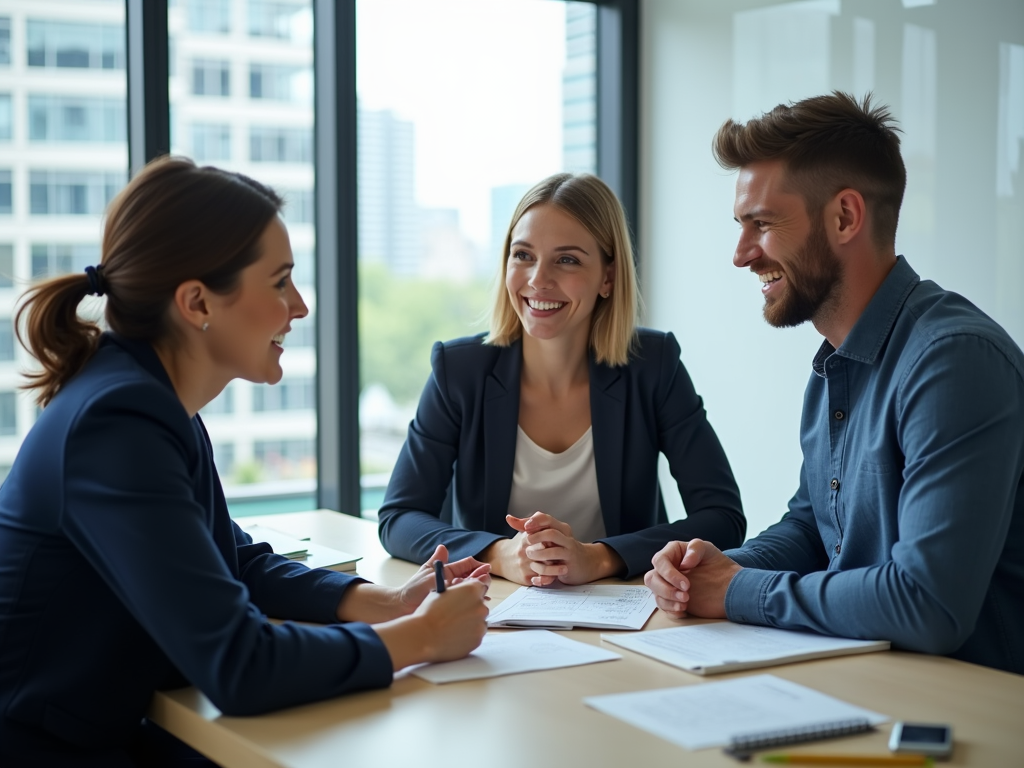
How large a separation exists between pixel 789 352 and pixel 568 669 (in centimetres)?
254

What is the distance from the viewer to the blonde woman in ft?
7.79

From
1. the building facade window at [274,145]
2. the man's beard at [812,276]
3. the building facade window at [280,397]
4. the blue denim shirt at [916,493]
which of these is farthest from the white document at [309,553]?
the building facade window at [274,145]

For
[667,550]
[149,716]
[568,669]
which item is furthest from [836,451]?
[149,716]

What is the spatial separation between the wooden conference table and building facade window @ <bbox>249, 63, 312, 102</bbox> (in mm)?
2948

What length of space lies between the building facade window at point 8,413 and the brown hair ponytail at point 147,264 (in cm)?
212

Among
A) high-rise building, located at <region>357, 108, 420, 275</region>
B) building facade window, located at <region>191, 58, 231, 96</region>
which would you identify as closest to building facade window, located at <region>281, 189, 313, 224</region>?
Result: high-rise building, located at <region>357, 108, 420, 275</region>

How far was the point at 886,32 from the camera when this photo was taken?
3359 mm

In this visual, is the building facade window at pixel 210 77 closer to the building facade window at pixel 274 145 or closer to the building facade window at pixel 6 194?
the building facade window at pixel 274 145

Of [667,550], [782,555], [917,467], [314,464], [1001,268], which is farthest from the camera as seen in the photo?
A: [314,464]

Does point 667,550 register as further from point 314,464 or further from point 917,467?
point 314,464

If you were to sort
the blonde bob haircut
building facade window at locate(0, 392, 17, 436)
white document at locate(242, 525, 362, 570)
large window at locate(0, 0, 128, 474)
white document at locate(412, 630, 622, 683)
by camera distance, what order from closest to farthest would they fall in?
white document at locate(412, 630, 622, 683) → white document at locate(242, 525, 362, 570) → the blonde bob haircut → large window at locate(0, 0, 128, 474) → building facade window at locate(0, 392, 17, 436)

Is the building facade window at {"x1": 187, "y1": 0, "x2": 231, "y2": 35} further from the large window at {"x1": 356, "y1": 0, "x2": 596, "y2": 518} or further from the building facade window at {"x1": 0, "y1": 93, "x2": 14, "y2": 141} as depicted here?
the building facade window at {"x1": 0, "y1": 93, "x2": 14, "y2": 141}

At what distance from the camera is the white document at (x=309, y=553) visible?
6.64 ft

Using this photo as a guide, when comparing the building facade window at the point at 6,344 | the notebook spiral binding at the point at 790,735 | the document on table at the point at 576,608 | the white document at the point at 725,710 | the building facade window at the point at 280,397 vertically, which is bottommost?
the document on table at the point at 576,608
